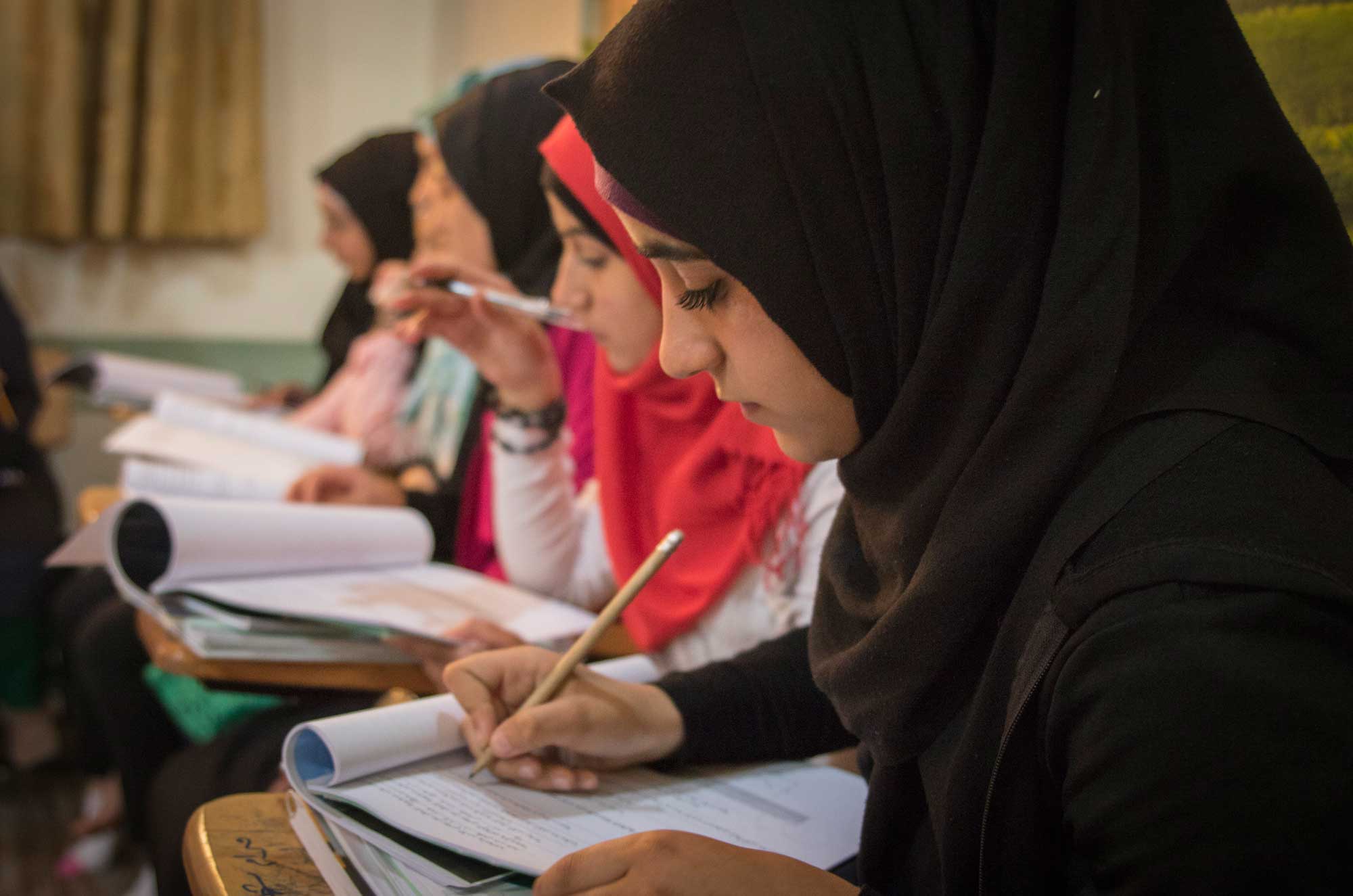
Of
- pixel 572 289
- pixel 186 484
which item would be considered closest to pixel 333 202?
pixel 186 484

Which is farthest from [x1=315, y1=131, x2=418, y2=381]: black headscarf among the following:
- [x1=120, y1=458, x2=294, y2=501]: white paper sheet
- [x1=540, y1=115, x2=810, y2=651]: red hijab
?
[x1=540, y1=115, x2=810, y2=651]: red hijab

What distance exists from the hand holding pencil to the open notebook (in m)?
0.87

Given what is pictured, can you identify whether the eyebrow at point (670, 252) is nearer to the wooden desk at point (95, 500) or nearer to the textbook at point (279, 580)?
the textbook at point (279, 580)

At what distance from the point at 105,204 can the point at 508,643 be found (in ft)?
9.94

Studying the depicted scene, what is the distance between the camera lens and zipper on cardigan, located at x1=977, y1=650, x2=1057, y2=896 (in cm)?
52

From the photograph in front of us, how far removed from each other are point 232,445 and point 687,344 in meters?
1.49

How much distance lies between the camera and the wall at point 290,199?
3.48 meters

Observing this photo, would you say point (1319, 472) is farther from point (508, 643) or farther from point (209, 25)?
point (209, 25)

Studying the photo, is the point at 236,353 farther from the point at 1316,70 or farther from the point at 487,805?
the point at 1316,70

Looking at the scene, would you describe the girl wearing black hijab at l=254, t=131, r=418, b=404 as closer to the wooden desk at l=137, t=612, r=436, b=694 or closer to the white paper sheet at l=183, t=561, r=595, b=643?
the white paper sheet at l=183, t=561, r=595, b=643

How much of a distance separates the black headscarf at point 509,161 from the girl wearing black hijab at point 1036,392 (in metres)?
1.03

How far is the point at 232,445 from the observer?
1.94m

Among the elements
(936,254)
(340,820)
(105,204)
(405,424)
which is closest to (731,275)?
(936,254)

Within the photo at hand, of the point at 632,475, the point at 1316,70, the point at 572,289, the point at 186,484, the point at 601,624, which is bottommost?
the point at 186,484
